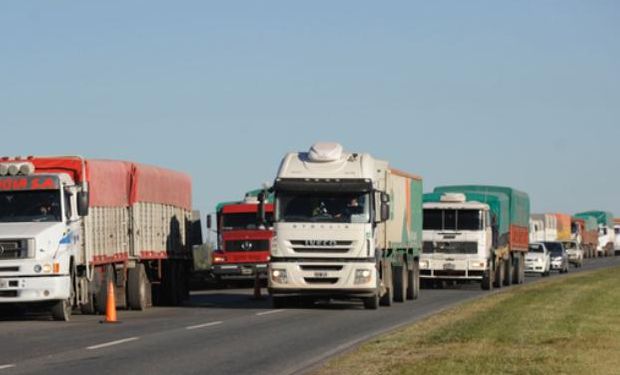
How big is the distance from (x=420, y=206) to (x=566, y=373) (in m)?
27.1

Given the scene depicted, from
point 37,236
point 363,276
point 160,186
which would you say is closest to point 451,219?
point 160,186

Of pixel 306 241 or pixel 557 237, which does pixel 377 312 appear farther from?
pixel 557 237

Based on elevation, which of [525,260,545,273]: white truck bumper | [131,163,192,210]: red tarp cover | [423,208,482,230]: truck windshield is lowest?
[525,260,545,273]: white truck bumper

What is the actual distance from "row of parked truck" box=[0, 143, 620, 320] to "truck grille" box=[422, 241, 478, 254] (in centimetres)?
196

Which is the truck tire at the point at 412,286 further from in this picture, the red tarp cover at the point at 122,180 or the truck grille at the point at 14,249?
the truck grille at the point at 14,249

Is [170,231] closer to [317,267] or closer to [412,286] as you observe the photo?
[412,286]

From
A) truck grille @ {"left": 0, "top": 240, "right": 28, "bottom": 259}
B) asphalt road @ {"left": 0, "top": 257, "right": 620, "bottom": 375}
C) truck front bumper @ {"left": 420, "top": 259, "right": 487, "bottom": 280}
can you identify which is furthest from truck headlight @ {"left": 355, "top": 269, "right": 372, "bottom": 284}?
truck front bumper @ {"left": 420, "top": 259, "right": 487, "bottom": 280}

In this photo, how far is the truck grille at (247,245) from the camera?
4688 cm

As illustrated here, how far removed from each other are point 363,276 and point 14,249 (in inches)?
306

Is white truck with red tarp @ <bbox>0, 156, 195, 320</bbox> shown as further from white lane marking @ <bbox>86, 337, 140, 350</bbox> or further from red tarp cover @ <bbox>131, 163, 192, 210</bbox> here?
white lane marking @ <bbox>86, 337, 140, 350</bbox>

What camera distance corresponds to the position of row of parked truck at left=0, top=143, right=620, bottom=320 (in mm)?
28391

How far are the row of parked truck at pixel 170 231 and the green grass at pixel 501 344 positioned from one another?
282 cm

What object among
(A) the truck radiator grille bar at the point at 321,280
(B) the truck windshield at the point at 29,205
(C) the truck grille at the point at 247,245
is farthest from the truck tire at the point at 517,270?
(B) the truck windshield at the point at 29,205

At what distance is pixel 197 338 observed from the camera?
23031 millimetres
